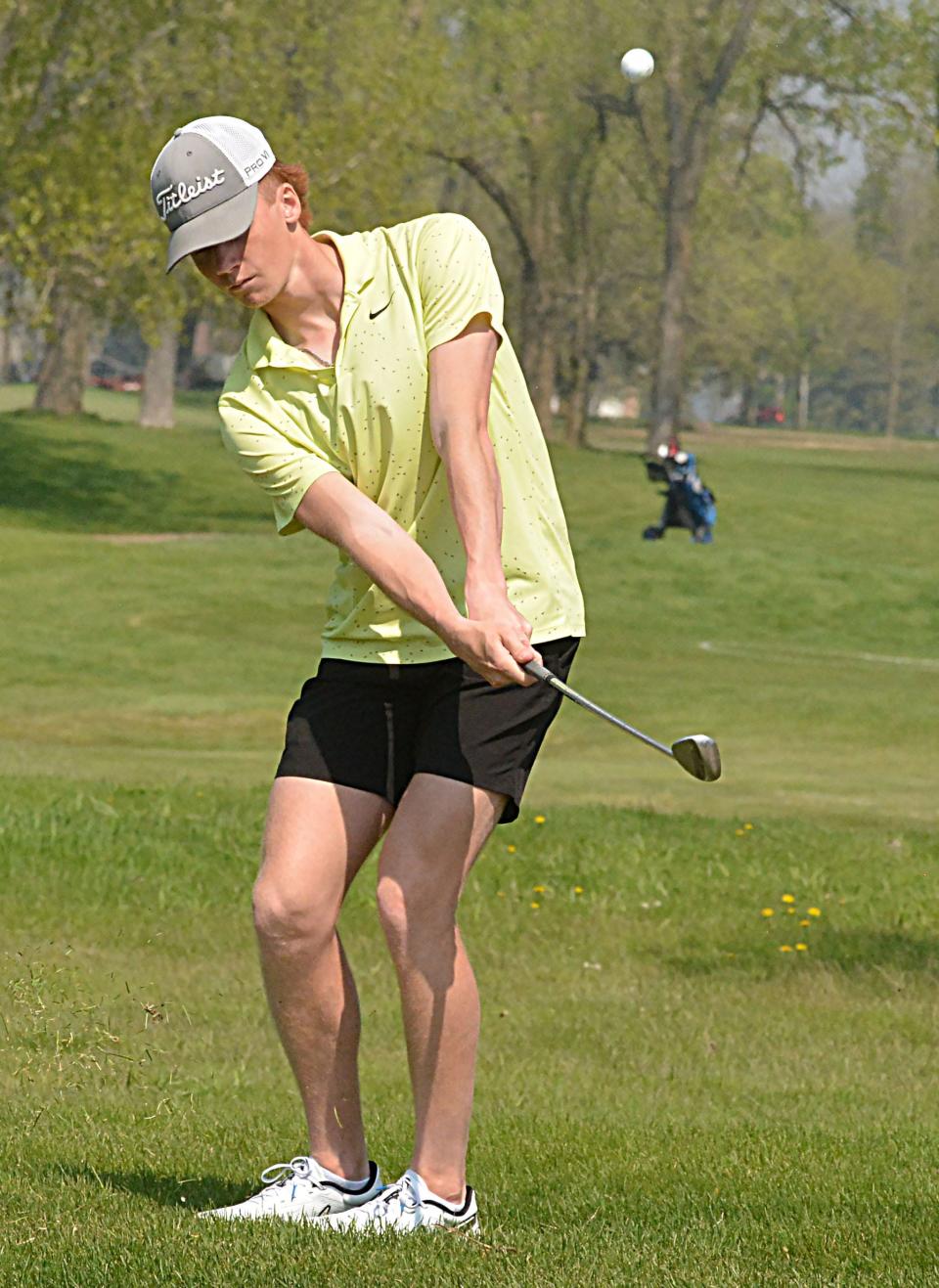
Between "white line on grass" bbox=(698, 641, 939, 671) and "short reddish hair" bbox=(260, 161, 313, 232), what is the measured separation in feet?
63.6

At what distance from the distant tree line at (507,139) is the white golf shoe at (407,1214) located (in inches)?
1057

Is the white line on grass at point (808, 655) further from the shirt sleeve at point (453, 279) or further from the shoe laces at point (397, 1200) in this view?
the shoe laces at point (397, 1200)

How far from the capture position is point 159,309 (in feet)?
112

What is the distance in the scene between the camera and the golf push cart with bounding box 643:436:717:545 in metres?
32.8

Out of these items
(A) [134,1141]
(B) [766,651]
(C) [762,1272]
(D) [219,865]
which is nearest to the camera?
(C) [762,1272]

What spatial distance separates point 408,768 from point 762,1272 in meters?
1.16

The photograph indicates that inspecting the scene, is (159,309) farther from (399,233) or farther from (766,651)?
(399,233)

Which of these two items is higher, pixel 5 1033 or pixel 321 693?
pixel 321 693

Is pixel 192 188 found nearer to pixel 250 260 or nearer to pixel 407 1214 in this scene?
pixel 250 260

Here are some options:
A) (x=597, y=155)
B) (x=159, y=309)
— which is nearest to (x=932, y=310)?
(x=597, y=155)

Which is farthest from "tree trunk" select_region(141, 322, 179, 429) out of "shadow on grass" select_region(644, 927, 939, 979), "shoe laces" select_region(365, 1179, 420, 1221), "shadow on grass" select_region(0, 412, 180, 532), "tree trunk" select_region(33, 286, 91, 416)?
"shoe laces" select_region(365, 1179, 420, 1221)

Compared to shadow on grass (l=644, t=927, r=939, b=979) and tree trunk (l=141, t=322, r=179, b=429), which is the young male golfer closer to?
shadow on grass (l=644, t=927, r=939, b=979)

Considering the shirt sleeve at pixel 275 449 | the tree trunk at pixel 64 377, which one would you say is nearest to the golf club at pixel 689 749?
the shirt sleeve at pixel 275 449

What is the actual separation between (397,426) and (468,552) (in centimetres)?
32
